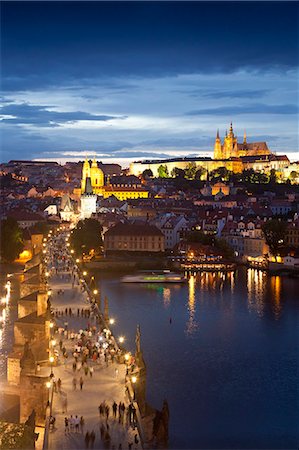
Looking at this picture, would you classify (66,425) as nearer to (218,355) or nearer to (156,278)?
(218,355)

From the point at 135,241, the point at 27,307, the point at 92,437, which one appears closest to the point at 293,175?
the point at 135,241

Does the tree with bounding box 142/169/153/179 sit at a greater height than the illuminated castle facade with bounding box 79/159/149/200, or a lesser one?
greater

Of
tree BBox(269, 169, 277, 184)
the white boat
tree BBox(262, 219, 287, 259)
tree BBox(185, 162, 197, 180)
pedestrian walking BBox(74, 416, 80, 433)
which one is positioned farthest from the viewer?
tree BBox(185, 162, 197, 180)

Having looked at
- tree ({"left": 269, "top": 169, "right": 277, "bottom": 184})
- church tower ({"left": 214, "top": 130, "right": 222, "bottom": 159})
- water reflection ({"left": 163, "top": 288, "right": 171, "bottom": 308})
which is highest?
church tower ({"left": 214, "top": 130, "right": 222, "bottom": 159})

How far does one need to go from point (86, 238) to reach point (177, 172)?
3277cm

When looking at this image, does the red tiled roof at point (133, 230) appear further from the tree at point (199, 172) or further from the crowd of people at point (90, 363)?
the tree at point (199, 172)

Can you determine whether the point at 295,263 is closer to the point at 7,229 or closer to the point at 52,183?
the point at 7,229

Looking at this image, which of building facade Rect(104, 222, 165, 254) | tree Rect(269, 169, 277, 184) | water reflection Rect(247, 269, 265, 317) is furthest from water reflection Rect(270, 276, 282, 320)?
tree Rect(269, 169, 277, 184)

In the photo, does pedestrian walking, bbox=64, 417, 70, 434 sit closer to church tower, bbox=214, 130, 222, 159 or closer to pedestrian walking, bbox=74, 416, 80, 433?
pedestrian walking, bbox=74, 416, 80, 433

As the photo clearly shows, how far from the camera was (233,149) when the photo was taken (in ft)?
220

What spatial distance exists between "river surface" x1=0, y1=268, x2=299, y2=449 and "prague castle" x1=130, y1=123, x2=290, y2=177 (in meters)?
40.5

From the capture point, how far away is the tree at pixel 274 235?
2536 centimetres

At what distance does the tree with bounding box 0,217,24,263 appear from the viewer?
2290cm

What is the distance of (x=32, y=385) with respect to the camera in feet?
25.6
